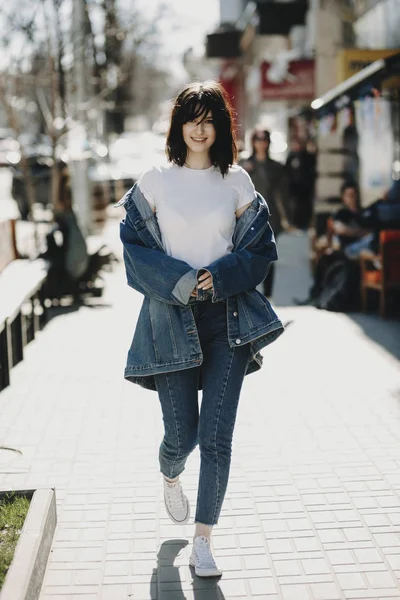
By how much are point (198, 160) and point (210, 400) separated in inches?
40.1

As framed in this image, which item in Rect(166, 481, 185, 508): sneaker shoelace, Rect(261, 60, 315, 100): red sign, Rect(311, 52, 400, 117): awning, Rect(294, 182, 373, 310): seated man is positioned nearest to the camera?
Rect(166, 481, 185, 508): sneaker shoelace

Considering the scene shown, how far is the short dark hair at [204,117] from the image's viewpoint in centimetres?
399

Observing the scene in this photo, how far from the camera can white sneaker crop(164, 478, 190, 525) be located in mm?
4383

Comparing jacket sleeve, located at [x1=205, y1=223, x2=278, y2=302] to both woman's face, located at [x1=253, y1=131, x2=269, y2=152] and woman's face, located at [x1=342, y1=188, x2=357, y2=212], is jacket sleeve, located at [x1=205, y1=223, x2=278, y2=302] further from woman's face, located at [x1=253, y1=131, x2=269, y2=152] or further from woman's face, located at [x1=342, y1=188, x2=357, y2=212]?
woman's face, located at [x1=342, y1=188, x2=357, y2=212]

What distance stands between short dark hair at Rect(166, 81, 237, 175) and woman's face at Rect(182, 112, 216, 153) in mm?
16

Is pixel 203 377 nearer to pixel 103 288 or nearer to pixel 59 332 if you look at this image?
pixel 59 332

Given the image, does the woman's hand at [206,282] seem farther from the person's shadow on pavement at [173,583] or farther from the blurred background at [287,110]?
the blurred background at [287,110]

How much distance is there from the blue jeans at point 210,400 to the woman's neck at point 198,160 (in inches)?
22.9

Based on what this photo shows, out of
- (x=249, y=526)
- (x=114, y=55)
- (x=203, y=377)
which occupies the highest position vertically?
(x=114, y=55)

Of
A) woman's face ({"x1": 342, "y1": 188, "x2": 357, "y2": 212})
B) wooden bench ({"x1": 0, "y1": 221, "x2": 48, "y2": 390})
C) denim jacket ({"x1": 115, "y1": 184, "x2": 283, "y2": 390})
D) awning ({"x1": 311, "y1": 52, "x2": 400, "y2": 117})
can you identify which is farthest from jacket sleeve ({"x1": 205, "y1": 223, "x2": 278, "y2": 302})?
woman's face ({"x1": 342, "y1": 188, "x2": 357, "y2": 212})


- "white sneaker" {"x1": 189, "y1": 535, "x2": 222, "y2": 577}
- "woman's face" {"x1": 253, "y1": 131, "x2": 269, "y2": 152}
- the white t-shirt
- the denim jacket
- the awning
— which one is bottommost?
"white sneaker" {"x1": 189, "y1": 535, "x2": 222, "y2": 577}

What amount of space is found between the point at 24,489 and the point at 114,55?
71.2 ft

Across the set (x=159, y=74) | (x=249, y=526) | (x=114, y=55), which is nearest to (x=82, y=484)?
(x=249, y=526)

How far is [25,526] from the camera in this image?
13.6 feet
